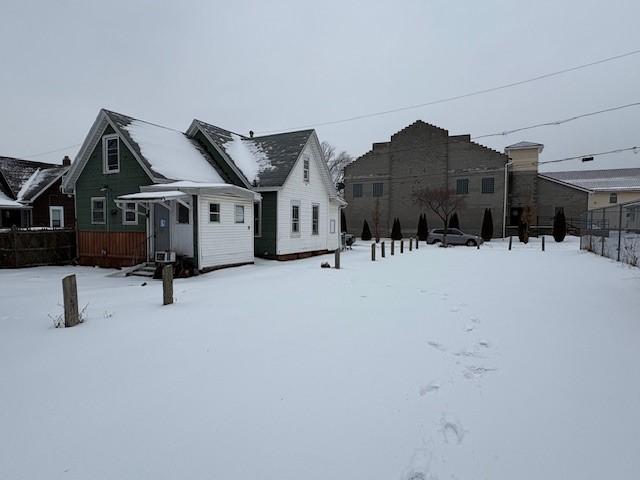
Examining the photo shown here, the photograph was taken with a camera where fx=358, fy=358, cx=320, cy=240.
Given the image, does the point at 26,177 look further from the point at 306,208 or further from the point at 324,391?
the point at 324,391

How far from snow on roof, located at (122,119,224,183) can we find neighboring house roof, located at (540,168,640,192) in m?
39.2

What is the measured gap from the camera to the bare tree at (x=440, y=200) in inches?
1309

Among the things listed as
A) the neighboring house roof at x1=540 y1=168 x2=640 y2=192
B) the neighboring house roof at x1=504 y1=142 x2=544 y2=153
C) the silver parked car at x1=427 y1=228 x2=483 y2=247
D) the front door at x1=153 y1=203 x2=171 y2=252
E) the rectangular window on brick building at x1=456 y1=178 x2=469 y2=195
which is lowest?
the silver parked car at x1=427 y1=228 x2=483 y2=247

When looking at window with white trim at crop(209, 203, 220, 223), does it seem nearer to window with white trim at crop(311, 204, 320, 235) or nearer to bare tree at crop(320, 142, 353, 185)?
window with white trim at crop(311, 204, 320, 235)

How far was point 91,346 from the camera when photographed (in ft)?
16.8

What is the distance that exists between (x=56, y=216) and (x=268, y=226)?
20761 millimetres

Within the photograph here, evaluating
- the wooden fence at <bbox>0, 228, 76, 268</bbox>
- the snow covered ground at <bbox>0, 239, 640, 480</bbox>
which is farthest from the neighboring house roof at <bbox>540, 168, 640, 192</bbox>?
the wooden fence at <bbox>0, 228, 76, 268</bbox>

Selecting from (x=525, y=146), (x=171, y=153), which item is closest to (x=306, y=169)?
(x=171, y=153)

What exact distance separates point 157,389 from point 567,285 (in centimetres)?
1031

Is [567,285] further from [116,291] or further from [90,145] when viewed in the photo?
[90,145]

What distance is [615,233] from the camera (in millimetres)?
15961

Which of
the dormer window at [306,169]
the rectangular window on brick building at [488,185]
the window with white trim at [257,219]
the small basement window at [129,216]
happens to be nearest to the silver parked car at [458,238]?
the rectangular window on brick building at [488,185]

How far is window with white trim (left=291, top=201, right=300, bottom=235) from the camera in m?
18.4

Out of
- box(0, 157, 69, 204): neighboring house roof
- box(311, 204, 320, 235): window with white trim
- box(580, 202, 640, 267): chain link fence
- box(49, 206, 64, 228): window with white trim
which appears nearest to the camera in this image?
box(580, 202, 640, 267): chain link fence
